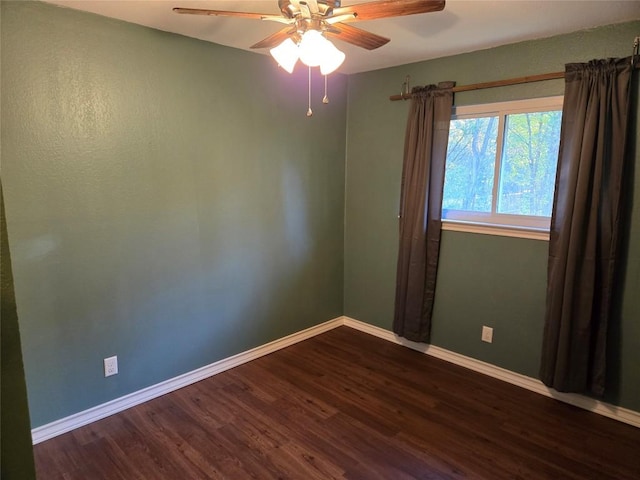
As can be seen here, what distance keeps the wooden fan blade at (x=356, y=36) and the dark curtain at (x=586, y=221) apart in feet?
4.42

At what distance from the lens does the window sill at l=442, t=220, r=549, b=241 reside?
8.78ft

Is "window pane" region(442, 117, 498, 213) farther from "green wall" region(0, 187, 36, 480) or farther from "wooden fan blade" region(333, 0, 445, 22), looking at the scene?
"green wall" region(0, 187, 36, 480)

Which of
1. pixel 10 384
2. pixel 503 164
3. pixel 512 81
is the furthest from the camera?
pixel 503 164

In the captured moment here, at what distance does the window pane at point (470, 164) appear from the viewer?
2.94 metres

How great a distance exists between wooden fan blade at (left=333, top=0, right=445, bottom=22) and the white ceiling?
55cm

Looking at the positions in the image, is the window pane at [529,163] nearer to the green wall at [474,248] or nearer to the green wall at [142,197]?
the green wall at [474,248]

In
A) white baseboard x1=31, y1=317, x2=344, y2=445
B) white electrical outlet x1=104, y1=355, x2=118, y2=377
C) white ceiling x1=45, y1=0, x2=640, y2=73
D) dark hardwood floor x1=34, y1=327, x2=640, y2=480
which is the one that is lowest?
dark hardwood floor x1=34, y1=327, x2=640, y2=480

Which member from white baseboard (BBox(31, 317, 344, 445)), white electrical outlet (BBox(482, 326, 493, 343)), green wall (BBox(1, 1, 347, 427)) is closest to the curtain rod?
green wall (BBox(1, 1, 347, 427))

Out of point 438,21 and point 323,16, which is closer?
point 323,16

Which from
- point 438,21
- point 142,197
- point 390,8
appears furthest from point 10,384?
point 438,21

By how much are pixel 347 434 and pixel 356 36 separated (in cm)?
211

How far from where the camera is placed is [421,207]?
3131 mm

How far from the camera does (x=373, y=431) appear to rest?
2.37 meters

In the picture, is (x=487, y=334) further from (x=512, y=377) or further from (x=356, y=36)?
(x=356, y=36)
